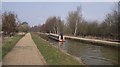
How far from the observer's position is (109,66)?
1625 cm

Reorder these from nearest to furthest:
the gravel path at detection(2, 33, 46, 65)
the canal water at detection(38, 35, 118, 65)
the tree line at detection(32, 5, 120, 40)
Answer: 1. the gravel path at detection(2, 33, 46, 65)
2. the canal water at detection(38, 35, 118, 65)
3. the tree line at detection(32, 5, 120, 40)

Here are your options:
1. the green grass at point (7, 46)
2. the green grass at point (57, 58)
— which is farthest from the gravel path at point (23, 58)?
the green grass at point (7, 46)

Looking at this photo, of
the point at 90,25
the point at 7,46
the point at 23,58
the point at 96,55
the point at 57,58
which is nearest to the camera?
the point at 23,58

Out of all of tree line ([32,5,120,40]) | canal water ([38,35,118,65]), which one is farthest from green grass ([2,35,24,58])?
tree line ([32,5,120,40])

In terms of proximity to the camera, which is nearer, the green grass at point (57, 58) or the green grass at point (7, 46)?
the green grass at point (57, 58)

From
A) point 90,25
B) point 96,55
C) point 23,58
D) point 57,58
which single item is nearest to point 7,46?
point 96,55

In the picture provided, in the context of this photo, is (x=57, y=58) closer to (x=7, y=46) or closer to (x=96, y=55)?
(x=96, y=55)

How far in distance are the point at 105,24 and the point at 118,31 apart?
11.4 meters

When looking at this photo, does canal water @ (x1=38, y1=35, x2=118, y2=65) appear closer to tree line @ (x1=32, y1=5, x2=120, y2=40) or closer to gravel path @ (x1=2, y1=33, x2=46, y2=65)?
gravel path @ (x1=2, y1=33, x2=46, y2=65)

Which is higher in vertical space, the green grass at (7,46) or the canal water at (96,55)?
the green grass at (7,46)

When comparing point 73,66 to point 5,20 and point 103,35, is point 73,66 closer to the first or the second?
point 5,20

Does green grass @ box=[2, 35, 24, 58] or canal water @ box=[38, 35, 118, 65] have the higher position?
green grass @ box=[2, 35, 24, 58]

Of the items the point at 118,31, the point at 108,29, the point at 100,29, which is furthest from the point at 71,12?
the point at 118,31

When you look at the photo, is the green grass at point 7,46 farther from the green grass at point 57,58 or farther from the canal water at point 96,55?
the canal water at point 96,55
